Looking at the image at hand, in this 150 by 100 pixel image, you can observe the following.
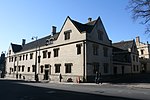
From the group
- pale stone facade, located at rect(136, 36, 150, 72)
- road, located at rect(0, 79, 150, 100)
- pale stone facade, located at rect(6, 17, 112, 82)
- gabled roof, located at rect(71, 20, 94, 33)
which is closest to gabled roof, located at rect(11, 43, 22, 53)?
pale stone facade, located at rect(6, 17, 112, 82)

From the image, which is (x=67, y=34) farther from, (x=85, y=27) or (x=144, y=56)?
(x=144, y=56)

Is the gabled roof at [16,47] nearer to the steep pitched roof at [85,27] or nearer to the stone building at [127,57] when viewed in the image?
the stone building at [127,57]

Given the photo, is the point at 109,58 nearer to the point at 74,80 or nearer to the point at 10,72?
the point at 74,80

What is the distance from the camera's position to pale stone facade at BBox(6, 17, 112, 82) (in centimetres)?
3241

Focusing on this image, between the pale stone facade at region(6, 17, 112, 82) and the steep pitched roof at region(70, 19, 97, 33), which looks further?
the steep pitched roof at region(70, 19, 97, 33)

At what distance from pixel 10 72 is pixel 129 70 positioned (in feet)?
127

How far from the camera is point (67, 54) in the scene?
117ft

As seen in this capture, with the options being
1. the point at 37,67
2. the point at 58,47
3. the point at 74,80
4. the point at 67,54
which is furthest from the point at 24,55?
the point at 74,80

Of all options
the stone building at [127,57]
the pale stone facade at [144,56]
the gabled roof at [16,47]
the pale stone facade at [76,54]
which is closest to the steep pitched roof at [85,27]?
the pale stone facade at [76,54]

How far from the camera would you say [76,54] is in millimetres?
33531

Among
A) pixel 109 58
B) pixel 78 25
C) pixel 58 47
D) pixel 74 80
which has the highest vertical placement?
pixel 78 25

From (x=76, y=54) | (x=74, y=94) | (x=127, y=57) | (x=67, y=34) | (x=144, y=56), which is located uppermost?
(x=67, y=34)

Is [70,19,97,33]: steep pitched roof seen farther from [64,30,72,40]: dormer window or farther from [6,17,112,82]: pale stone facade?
[64,30,72,40]: dormer window

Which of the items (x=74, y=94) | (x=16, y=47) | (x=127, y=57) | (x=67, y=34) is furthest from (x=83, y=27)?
(x=16, y=47)
